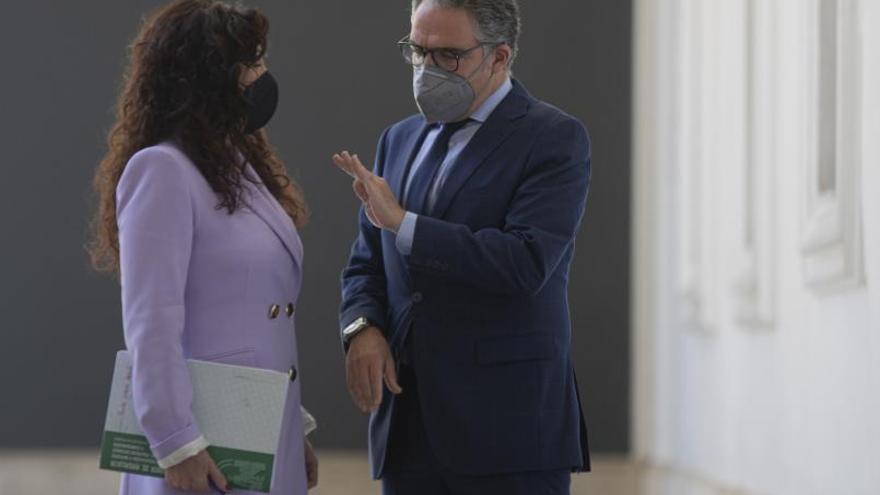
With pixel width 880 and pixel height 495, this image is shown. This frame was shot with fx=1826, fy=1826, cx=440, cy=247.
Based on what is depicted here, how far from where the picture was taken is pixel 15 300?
10.9 metres

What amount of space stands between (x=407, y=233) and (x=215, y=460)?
0.59 metres

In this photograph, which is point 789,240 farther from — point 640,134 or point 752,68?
point 640,134

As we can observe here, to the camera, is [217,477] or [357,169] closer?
[217,477]

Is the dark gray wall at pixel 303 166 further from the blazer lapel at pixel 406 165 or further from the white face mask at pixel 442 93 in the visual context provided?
the white face mask at pixel 442 93

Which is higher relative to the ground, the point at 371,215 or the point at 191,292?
the point at 371,215

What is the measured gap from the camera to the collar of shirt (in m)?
3.88

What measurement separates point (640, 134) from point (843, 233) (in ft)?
17.3

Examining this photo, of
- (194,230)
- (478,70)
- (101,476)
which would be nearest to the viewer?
(194,230)

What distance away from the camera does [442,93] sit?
3.82 metres

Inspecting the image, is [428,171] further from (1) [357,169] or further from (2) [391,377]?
(2) [391,377]

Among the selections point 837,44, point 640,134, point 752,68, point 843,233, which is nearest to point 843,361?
point 843,233

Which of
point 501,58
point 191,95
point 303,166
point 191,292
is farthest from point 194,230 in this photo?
point 303,166

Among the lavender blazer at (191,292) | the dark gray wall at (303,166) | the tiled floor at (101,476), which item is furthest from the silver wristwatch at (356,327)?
the dark gray wall at (303,166)

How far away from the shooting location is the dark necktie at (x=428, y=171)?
3830 mm
